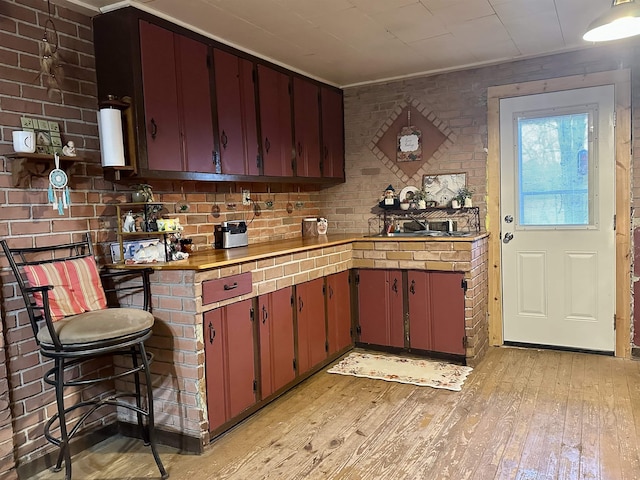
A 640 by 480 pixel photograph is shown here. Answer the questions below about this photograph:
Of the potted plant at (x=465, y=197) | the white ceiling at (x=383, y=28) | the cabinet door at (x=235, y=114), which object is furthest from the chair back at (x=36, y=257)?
the potted plant at (x=465, y=197)

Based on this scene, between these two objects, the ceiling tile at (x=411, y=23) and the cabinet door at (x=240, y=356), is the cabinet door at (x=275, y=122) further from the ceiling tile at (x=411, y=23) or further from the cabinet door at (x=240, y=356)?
the cabinet door at (x=240, y=356)

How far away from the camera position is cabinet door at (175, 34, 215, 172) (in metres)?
2.88

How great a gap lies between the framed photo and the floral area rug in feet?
4.53

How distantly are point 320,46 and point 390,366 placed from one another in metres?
2.37

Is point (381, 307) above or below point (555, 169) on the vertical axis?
below

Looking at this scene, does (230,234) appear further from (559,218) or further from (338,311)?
(559,218)

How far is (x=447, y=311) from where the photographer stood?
371 cm

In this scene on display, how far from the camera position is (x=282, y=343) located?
314 centimetres

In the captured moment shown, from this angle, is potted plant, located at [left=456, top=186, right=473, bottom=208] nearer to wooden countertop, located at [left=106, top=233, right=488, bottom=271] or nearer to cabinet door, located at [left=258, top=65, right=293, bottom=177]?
wooden countertop, located at [left=106, top=233, right=488, bottom=271]

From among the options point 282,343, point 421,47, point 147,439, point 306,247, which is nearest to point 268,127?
point 306,247

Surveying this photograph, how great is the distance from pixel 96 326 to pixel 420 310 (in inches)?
95.4

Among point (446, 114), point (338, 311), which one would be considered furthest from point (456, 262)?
point (446, 114)

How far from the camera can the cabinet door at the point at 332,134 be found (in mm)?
4372

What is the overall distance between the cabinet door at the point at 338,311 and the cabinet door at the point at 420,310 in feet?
1.63
